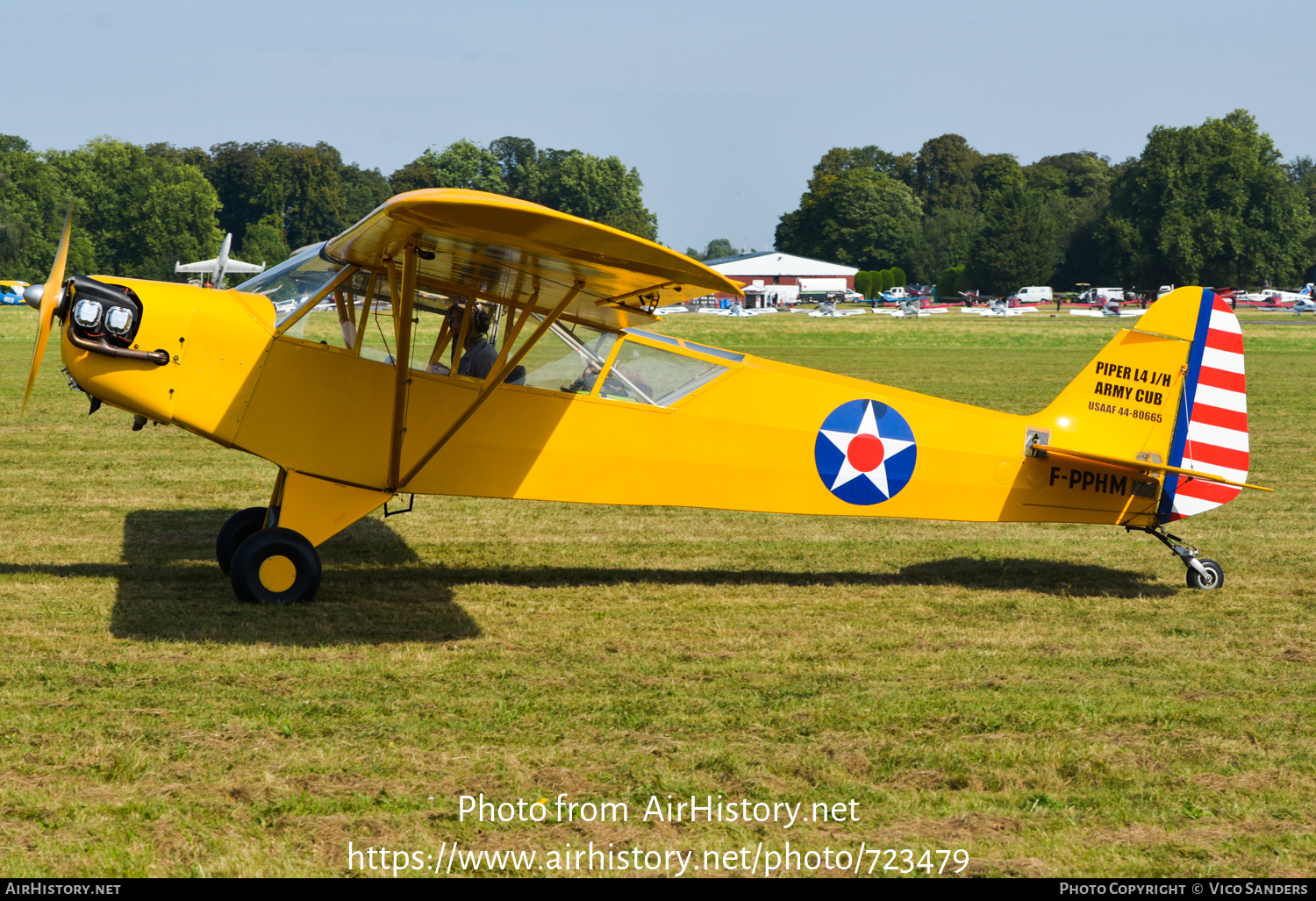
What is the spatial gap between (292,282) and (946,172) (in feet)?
532

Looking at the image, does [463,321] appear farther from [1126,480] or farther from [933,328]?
[933,328]

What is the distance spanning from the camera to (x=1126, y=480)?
298 inches

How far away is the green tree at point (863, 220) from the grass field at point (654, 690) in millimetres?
134364

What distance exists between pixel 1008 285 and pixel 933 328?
219ft

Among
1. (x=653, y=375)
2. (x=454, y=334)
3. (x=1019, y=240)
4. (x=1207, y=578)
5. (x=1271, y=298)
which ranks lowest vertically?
(x=1207, y=578)

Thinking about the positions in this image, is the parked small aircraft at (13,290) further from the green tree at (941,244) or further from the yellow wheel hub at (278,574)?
the green tree at (941,244)

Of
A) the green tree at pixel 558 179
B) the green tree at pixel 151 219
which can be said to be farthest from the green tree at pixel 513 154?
the green tree at pixel 151 219

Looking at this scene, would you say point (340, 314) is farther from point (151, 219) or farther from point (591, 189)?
point (591, 189)

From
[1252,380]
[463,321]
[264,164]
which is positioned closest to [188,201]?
[264,164]

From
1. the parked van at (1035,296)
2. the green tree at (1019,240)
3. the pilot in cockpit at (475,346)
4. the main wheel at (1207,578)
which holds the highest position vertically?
the green tree at (1019,240)

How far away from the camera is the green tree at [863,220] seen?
139875 mm

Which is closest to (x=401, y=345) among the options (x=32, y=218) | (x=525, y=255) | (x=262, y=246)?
(x=525, y=255)

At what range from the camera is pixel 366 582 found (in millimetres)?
7547

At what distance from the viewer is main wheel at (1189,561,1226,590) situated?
7.67 meters
